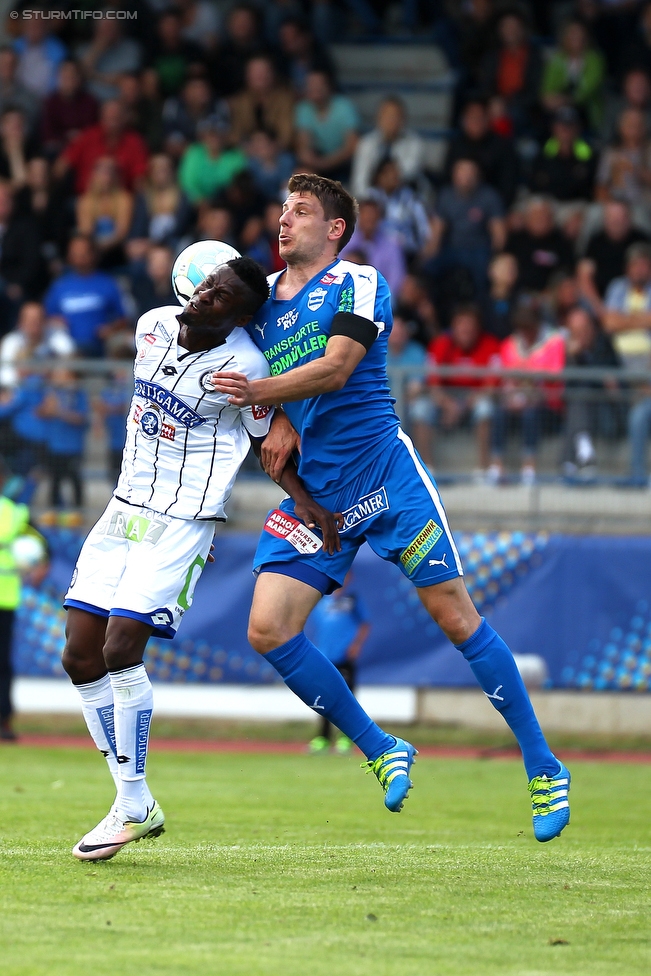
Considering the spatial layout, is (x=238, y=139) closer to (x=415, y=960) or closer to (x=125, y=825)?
(x=125, y=825)

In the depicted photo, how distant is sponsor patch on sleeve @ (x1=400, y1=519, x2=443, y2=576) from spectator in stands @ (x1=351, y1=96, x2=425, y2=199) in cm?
1143

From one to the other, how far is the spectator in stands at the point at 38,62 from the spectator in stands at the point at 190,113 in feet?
5.57

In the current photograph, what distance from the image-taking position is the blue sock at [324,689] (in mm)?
6191

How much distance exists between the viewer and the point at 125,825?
19.5ft

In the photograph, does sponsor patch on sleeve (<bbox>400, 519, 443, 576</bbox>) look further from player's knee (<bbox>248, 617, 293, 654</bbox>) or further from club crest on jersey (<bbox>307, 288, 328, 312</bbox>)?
club crest on jersey (<bbox>307, 288, 328, 312</bbox>)

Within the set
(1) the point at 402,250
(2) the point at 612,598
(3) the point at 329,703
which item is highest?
(1) the point at 402,250

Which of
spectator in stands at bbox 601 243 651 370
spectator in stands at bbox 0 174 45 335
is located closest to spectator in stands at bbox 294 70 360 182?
spectator in stands at bbox 0 174 45 335

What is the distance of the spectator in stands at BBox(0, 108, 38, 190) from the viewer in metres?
17.8

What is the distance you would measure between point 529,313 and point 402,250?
2.51 metres

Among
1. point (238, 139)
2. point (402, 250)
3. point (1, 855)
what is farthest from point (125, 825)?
point (238, 139)

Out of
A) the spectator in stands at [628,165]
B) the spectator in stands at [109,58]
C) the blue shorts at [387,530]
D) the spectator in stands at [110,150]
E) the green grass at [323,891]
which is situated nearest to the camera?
the green grass at [323,891]

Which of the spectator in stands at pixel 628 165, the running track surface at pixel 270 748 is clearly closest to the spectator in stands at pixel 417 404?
the running track surface at pixel 270 748

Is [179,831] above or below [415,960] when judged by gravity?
below

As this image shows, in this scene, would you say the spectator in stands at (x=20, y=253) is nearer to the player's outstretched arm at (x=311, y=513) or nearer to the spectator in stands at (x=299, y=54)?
the spectator in stands at (x=299, y=54)
